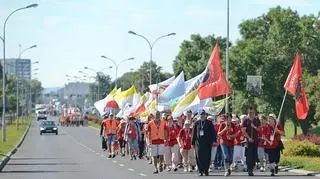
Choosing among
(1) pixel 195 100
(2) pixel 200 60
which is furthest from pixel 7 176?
(2) pixel 200 60

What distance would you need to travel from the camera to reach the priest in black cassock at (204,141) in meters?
23.9

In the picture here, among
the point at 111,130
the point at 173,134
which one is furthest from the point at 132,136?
the point at 173,134

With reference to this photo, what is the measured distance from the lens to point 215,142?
24.7 m

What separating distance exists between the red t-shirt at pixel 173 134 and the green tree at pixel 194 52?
5793 cm

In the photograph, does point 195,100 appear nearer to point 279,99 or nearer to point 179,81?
point 179,81

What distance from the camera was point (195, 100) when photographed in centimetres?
3222

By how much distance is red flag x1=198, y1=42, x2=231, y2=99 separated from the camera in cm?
2930

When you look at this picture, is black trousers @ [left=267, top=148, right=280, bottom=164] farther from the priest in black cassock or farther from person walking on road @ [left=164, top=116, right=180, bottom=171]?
person walking on road @ [left=164, top=116, right=180, bottom=171]

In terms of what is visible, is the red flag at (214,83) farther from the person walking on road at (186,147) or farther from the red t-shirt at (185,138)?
the red t-shirt at (185,138)

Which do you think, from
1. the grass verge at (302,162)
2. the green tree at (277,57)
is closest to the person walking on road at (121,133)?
the grass verge at (302,162)

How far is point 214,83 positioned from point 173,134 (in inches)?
145

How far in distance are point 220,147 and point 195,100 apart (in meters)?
6.47

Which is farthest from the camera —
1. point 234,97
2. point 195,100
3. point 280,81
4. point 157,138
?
point 234,97

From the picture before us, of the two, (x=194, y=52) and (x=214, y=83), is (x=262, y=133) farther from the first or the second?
(x=194, y=52)
